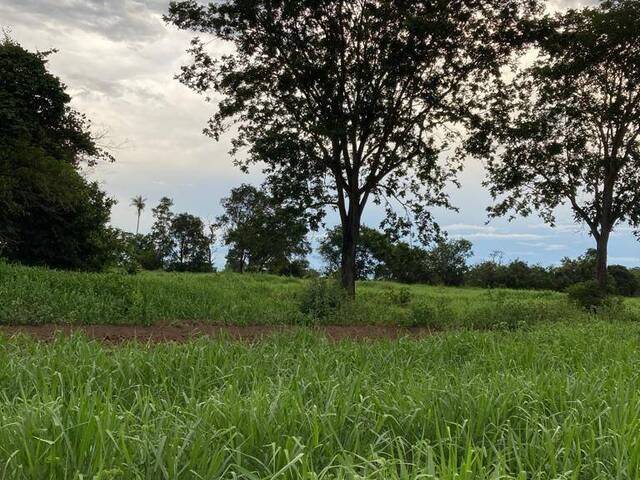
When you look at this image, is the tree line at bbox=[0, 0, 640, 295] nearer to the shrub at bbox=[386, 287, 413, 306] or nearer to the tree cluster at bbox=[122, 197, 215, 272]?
the shrub at bbox=[386, 287, 413, 306]

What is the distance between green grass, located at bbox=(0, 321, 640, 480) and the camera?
8.68ft

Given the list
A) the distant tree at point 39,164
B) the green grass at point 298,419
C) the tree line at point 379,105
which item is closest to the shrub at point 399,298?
the tree line at point 379,105

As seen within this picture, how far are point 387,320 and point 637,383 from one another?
959 centimetres

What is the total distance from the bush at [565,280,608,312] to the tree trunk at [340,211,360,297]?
7.84 metres

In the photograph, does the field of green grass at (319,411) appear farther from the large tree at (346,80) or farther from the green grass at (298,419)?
the large tree at (346,80)

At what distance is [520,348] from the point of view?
268 inches

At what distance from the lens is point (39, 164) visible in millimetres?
18500

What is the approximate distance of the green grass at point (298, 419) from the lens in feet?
8.68

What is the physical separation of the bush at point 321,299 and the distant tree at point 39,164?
32.2 ft

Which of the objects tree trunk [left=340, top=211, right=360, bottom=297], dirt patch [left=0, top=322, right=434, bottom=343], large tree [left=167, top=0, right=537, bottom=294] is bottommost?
dirt patch [left=0, top=322, right=434, bottom=343]

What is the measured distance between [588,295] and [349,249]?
8471 mm

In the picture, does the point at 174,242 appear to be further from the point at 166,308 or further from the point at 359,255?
the point at 166,308

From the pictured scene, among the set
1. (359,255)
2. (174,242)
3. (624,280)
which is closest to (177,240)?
(174,242)

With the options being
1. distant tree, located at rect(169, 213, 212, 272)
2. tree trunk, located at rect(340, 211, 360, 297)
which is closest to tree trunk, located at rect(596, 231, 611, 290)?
tree trunk, located at rect(340, 211, 360, 297)
